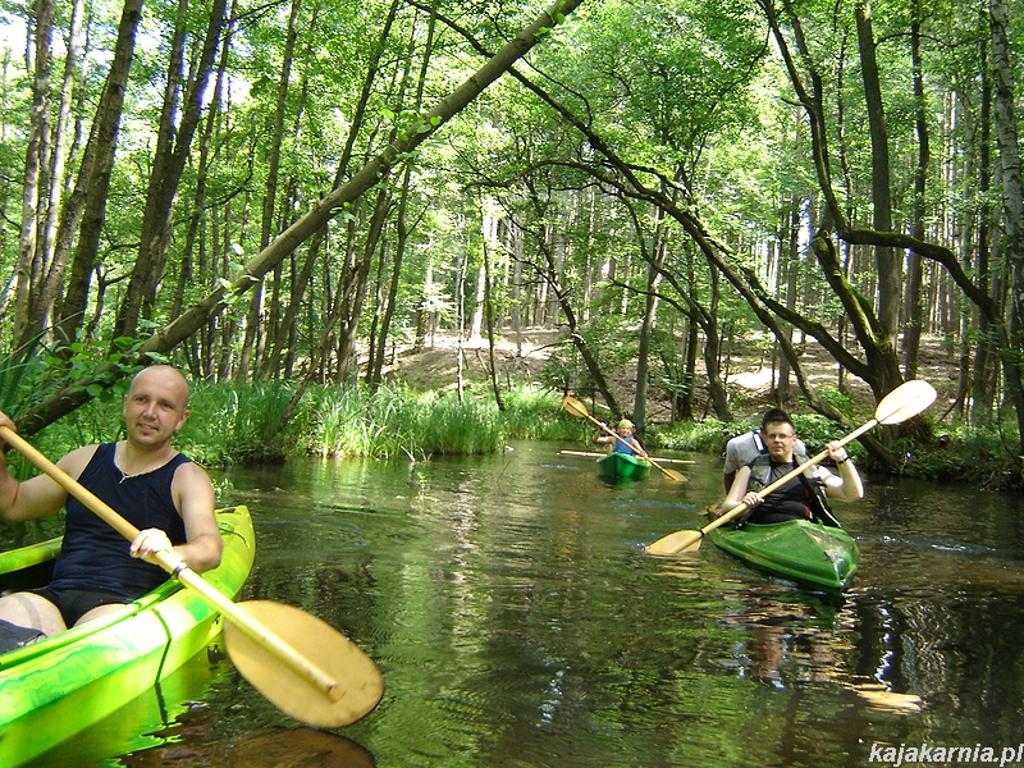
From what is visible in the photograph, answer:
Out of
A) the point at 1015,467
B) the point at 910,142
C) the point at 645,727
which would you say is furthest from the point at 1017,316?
the point at 910,142

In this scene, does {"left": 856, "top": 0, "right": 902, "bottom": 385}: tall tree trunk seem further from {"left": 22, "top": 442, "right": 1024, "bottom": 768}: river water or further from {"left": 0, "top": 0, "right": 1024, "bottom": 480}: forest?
{"left": 22, "top": 442, "right": 1024, "bottom": 768}: river water

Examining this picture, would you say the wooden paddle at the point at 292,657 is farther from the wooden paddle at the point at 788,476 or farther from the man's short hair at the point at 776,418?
the man's short hair at the point at 776,418

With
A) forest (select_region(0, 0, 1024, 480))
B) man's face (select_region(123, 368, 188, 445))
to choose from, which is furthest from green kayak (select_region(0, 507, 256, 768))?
forest (select_region(0, 0, 1024, 480))

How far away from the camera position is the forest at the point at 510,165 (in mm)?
5461

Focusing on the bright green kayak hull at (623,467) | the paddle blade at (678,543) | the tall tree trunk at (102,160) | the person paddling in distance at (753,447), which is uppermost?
the tall tree trunk at (102,160)

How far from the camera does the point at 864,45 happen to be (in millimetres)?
11727

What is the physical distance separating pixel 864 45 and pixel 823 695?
10.7 m

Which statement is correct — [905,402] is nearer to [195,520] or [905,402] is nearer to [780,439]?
[780,439]

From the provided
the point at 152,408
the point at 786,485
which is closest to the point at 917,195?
the point at 786,485

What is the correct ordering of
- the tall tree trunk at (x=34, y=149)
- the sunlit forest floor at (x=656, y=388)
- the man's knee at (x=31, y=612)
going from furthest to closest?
the sunlit forest floor at (x=656, y=388) → the tall tree trunk at (x=34, y=149) → the man's knee at (x=31, y=612)

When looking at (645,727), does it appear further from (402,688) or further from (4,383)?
(4,383)

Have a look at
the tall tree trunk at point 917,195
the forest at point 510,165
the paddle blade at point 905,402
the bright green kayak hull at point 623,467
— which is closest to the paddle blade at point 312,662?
the forest at point 510,165

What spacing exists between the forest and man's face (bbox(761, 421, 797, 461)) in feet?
10.1

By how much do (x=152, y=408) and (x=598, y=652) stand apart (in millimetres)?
2173
